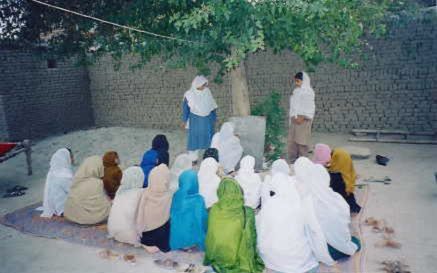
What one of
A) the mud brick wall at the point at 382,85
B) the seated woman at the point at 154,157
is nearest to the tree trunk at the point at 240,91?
the seated woman at the point at 154,157

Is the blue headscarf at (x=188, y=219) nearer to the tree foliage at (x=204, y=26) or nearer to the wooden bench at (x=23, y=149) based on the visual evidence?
the tree foliage at (x=204, y=26)

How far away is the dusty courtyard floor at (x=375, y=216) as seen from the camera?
4.12 meters

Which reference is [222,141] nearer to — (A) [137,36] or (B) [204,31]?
(B) [204,31]

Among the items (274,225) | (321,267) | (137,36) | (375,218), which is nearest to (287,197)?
(274,225)

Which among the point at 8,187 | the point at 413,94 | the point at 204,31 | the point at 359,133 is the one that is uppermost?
the point at 204,31

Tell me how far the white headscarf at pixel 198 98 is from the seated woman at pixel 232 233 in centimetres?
383

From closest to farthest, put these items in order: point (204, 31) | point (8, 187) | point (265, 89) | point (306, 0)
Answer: point (306, 0) → point (204, 31) → point (8, 187) → point (265, 89)

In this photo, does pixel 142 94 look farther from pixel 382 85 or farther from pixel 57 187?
pixel 382 85

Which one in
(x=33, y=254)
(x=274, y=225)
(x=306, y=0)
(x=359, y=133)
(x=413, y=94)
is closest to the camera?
(x=274, y=225)

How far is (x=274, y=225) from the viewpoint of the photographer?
3.72 metres

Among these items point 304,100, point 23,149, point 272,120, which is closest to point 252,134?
point 272,120

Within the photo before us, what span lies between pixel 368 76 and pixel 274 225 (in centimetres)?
629

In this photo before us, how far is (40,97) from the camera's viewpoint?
37.6 ft

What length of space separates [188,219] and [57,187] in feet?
8.02
